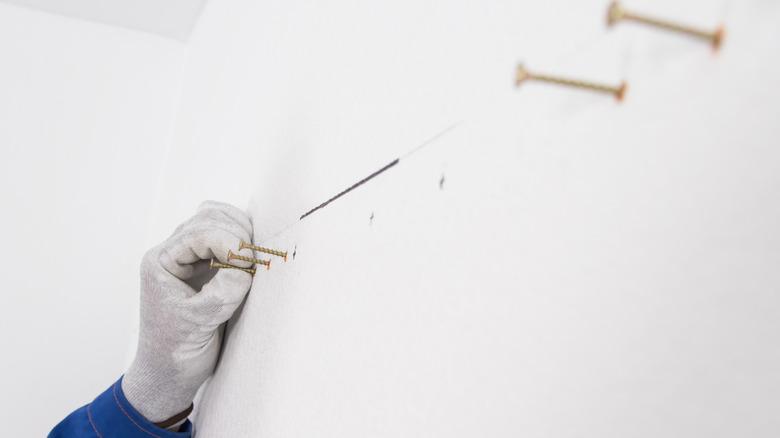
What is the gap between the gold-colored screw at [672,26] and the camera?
24 cm

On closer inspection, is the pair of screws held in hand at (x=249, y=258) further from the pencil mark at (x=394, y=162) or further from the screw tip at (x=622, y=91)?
the screw tip at (x=622, y=91)

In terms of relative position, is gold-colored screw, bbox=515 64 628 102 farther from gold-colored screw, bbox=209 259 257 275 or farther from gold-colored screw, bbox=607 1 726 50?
gold-colored screw, bbox=209 259 257 275

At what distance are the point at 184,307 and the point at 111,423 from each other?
11.5 inches

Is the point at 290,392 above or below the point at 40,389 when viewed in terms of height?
above

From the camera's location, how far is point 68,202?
1.97 metres

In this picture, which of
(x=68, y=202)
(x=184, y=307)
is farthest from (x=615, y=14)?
(x=68, y=202)

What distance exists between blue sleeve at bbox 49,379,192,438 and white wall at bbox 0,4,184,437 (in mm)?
954

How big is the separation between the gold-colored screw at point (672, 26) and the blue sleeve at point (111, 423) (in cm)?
101

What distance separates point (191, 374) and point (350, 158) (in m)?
0.57

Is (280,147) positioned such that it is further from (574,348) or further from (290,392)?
(574,348)

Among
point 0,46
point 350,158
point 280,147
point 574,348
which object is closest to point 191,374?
point 280,147

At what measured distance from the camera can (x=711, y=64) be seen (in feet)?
0.82

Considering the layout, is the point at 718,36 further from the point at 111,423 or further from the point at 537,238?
the point at 111,423

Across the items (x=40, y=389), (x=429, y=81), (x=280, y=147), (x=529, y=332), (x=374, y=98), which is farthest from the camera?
(x=40, y=389)
